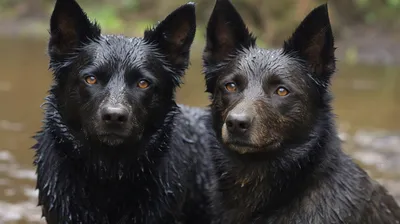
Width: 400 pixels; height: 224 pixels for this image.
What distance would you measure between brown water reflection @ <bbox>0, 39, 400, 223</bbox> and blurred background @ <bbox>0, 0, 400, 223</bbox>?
11mm

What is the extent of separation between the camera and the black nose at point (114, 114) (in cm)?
468

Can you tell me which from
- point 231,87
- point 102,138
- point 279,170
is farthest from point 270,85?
point 102,138

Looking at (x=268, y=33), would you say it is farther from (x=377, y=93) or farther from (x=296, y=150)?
(x=296, y=150)

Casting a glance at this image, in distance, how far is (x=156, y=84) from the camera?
5.22 metres

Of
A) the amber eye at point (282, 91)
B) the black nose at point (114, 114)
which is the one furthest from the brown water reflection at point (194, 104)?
the amber eye at point (282, 91)

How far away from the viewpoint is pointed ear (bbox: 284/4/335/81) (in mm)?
5012

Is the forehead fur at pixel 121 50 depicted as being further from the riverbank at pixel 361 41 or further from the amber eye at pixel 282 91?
the riverbank at pixel 361 41

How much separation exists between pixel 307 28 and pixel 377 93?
9.68m

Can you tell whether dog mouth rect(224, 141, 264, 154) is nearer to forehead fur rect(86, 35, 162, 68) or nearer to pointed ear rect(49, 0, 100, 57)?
forehead fur rect(86, 35, 162, 68)

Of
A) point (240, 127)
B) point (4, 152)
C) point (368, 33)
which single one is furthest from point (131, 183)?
point (368, 33)

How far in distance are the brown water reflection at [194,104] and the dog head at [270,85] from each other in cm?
268

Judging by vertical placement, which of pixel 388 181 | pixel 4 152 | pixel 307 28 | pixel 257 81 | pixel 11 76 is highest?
pixel 11 76

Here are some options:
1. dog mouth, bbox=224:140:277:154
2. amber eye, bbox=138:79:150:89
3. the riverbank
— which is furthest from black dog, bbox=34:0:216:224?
the riverbank

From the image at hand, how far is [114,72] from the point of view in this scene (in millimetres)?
5039
